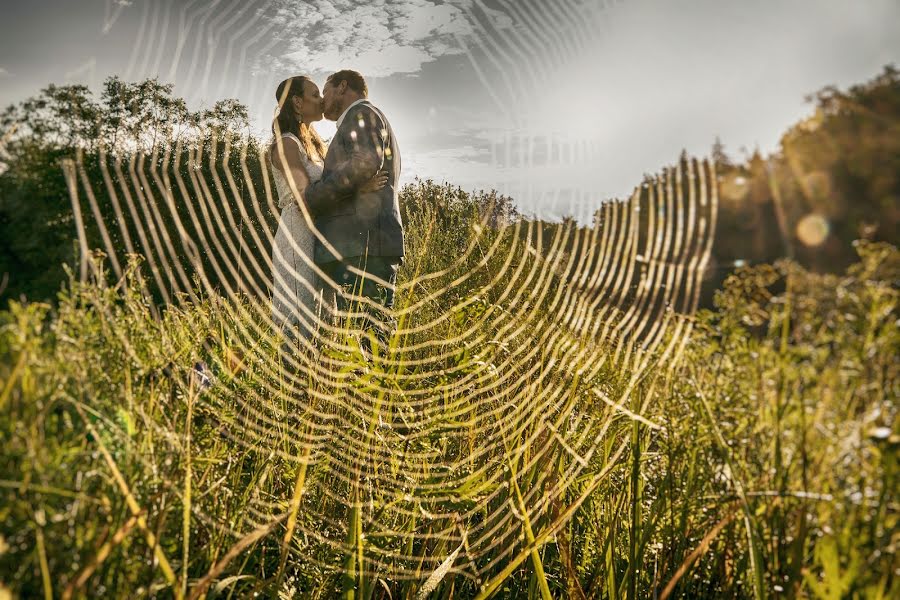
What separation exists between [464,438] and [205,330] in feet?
2.50

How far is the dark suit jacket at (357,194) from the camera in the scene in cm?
322

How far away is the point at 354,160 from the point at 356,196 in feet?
0.92

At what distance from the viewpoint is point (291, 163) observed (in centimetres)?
368

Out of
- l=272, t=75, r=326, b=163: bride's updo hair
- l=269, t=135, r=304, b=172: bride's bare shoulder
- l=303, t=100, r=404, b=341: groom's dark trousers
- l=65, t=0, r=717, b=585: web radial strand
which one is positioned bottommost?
l=65, t=0, r=717, b=585: web radial strand

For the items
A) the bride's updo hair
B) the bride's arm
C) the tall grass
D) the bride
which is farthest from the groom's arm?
the tall grass

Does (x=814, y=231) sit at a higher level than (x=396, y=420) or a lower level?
higher

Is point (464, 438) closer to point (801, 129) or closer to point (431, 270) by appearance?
point (801, 129)

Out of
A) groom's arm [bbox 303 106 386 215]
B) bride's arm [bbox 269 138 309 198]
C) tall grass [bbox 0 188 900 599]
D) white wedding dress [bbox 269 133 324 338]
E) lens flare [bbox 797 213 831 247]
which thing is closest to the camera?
tall grass [bbox 0 188 900 599]

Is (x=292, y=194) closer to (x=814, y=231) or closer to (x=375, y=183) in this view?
(x=375, y=183)

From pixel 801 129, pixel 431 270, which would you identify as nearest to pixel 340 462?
pixel 801 129

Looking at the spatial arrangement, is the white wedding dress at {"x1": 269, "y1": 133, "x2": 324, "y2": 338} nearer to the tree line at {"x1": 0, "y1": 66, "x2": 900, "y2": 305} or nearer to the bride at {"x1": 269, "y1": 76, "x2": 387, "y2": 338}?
the bride at {"x1": 269, "y1": 76, "x2": 387, "y2": 338}

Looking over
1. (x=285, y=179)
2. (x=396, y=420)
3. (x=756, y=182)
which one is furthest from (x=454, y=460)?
(x=285, y=179)

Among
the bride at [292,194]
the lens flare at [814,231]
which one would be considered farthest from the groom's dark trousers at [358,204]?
the lens flare at [814,231]

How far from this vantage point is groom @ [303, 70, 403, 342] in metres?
3.22
